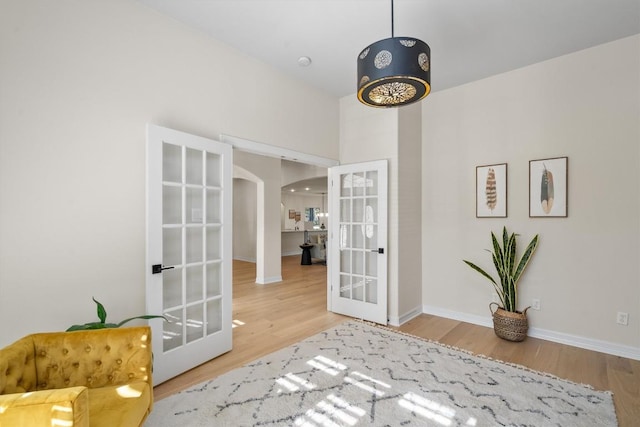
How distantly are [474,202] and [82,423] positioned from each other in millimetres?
4004

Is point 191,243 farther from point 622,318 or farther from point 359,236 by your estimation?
point 622,318

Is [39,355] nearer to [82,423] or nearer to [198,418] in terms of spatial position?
[82,423]

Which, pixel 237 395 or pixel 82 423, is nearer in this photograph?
pixel 82 423

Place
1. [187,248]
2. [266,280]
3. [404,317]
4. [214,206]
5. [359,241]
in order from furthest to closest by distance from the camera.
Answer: [266,280] → [359,241] → [404,317] → [214,206] → [187,248]

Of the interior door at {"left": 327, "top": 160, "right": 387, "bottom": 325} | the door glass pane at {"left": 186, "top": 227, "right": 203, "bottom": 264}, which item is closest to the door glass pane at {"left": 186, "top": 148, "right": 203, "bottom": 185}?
the door glass pane at {"left": 186, "top": 227, "right": 203, "bottom": 264}

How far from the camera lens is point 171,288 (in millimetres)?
2594

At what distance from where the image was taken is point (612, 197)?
297 cm

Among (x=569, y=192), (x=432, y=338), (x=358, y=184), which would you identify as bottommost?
(x=432, y=338)

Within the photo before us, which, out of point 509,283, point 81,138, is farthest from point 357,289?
point 81,138

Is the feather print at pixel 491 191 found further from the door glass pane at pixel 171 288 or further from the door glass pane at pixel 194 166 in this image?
the door glass pane at pixel 171 288

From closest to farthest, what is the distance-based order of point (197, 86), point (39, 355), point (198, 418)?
point (39, 355) → point (198, 418) → point (197, 86)

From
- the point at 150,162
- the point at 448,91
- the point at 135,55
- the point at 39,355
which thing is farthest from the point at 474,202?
the point at 39,355

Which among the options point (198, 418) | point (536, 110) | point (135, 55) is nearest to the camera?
point (198, 418)

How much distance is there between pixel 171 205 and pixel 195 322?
1.07 metres
